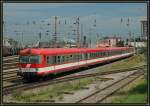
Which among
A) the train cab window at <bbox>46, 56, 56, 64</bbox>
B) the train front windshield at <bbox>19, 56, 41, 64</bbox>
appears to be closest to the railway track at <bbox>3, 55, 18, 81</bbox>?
the train front windshield at <bbox>19, 56, 41, 64</bbox>

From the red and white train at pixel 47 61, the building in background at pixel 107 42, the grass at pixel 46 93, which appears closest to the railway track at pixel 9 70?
the red and white train at pixel 47 61

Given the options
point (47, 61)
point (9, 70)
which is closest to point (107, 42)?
point (9, 70)

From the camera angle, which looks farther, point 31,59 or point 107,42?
point 107,42

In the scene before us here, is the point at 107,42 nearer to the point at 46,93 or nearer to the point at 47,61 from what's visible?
the point at 47,61

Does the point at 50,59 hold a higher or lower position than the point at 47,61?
higher

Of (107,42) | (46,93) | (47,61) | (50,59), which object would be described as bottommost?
(46,93)

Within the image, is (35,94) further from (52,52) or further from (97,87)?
(52,52)

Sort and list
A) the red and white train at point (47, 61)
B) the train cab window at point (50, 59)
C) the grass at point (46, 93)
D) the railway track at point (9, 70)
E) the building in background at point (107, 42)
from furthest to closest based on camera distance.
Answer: the building in background at point (107, 42), the railway track at point (9, 70), the train cab window at point (50, 59), the red and white train at point (47, 61), the grass at point (46, 93)

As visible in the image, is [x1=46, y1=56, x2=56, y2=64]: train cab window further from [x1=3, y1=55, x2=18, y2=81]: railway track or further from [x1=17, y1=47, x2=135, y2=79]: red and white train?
[x1=3, y1=55, x2=18, y2=81]: railway track

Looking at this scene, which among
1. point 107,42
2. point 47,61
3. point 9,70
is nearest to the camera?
point 47,61

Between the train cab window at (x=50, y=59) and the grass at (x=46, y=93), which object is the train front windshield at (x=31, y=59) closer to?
the train cab window at (x=50, y=59)

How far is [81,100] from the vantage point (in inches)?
713

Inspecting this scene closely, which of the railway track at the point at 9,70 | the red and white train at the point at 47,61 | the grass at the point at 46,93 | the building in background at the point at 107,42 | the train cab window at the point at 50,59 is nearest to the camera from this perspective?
the grass at the point at 46,93

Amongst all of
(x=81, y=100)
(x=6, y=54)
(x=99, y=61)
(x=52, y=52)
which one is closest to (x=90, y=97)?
(x=81, y=100)
